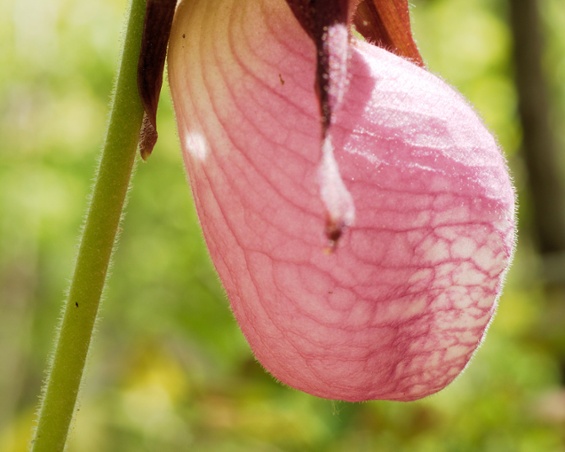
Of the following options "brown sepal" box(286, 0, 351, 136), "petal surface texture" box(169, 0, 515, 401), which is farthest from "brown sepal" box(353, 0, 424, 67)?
"brown sepal" box(286, 0, 351, 136)

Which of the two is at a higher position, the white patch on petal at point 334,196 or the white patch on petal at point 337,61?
the white patch on petal at point 337,61

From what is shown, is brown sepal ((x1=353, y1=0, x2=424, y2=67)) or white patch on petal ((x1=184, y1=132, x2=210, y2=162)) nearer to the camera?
white patch on petal ((x1=184, y1=132, x2=210, y2=162))

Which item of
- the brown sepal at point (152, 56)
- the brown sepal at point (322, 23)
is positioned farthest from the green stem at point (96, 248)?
the brown sepal at point (322, 23)

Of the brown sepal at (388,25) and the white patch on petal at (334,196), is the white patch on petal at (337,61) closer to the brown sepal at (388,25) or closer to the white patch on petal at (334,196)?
the white patch on petal at (334,196)

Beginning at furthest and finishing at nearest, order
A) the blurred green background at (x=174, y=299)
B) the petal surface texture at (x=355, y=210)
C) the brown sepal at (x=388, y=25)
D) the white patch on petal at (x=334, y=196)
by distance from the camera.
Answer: the blurred green background at (x=174, y=299) → the brown sepal at (x=388, y=25) → the petal surface texture at (x=355, y=210) → the white patch on petal at (x=334, y=196)

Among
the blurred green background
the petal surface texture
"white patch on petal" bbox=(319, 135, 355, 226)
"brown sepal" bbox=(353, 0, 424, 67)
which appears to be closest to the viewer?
"white patch on petal" bbox=(319, 135, 355, 226)

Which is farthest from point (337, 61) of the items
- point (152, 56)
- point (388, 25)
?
point (388, 25)

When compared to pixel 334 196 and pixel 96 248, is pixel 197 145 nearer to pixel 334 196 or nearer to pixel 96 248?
pixel 96 248

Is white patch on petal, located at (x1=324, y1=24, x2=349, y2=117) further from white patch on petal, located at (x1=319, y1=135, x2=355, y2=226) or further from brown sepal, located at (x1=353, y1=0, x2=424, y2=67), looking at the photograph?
brown sepal, located at (x1=353, y1=0, x2=424, y2=67)
